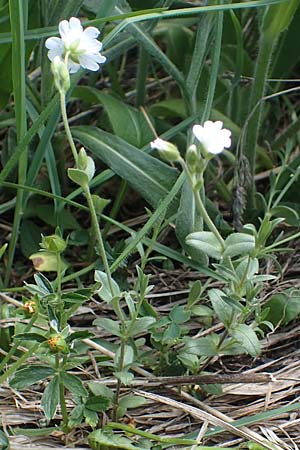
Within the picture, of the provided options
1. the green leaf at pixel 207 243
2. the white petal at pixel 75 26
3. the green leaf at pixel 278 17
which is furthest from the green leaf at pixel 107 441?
the green leaf at pixel 278 17

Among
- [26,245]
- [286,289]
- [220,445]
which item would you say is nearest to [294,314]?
[286,289]

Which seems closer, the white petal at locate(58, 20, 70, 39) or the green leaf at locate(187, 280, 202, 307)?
the white petal at locate(58, 20, 70, 39)

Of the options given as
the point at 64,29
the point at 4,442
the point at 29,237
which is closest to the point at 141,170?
the point at 29,237

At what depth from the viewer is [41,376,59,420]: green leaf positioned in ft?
2.60

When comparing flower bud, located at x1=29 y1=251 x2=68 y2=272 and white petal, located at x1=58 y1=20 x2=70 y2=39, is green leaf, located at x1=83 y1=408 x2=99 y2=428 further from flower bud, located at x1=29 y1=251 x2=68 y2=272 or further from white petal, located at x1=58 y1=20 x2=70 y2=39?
white petal, located at x1=58 y1=20 x2=70 y2=39

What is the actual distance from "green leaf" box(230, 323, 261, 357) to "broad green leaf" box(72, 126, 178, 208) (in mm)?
277

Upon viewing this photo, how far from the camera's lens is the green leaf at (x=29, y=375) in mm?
804

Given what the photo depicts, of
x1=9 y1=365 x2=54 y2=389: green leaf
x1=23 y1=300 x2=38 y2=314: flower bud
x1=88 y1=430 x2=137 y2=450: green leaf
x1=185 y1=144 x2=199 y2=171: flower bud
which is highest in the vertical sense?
x1=185 y1=144 x2=199 y2=171: flower bud

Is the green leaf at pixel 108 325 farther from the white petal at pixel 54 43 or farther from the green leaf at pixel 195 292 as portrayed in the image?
the white petal at pixel 54 43

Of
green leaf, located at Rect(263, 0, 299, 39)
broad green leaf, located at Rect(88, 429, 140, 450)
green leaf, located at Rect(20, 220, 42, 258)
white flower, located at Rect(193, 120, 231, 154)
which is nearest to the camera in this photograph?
white flower, located at Rect(193, 120, 231, 154)

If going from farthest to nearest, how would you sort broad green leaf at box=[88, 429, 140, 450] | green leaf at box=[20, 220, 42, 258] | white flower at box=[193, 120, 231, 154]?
green leaf at box=[20, 220, 42, 258] < broad green leaf at box=[88, 429, 140, 450] < white flower at box=[193, 120, 231, 154]

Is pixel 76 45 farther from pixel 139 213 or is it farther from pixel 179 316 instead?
pixel 139 213

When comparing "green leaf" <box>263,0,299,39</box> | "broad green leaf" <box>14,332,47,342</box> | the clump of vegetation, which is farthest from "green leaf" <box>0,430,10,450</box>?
"green leaf" <box>263,0,299,39</box>

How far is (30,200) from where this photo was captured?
4.07 ft
